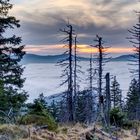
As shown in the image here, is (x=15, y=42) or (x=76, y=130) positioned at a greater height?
(x=15, y=42)

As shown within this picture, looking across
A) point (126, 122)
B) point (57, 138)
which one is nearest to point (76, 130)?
point (57, 138)

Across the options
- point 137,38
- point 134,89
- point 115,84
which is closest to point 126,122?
point 137,38

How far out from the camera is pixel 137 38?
48812 millimetres

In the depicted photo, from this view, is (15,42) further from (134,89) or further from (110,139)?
(134,89)

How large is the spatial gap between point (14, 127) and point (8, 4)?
57.6 ft

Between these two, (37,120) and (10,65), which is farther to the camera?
(10,65)

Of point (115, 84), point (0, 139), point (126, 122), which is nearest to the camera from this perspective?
point (0, 139)

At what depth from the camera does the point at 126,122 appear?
61.7ft

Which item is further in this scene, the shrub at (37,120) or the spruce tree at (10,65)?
the spruce tree at (10,65)

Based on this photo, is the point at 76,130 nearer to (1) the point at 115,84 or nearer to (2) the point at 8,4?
(2) the point at 8,4

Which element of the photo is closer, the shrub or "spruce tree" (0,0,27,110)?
the shrub

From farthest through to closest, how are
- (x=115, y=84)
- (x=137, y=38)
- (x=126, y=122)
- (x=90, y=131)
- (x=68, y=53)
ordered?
(x=115, y=84)
(x=137, y=38)
(x=68, y=53)
(x=126, y=122)
(x=90, y=131)

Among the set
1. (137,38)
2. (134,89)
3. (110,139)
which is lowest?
(110,139)

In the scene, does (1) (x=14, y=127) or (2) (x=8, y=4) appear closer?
(1) (x=14, y=127)
